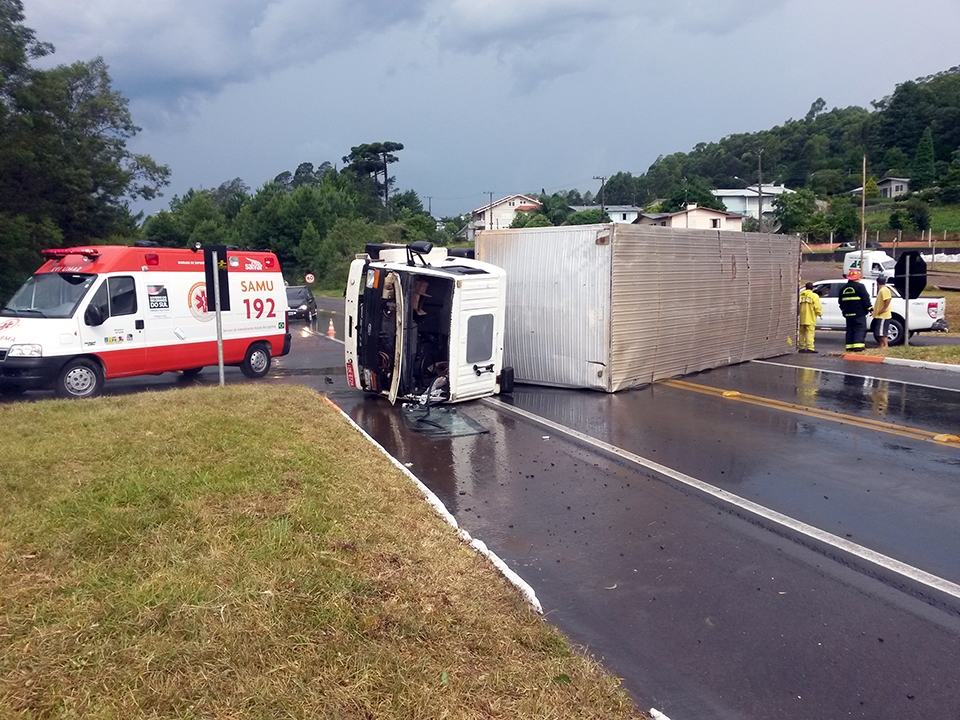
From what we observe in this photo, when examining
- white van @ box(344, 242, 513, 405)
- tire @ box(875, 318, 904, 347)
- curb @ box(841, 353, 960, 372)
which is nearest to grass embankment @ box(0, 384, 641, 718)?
white van @ box(344, 242, 513, 405)

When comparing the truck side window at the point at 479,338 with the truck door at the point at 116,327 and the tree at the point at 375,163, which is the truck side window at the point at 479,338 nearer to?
the truck door at the point at 116,327

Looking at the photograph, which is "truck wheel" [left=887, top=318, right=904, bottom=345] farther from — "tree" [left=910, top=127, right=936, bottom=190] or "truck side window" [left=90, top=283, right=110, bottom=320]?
"tree" [left=910, top=127, right=936, bottom=190]

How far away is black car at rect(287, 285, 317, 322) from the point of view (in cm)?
3316

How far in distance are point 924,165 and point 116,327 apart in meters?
93.2

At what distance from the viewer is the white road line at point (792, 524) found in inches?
226

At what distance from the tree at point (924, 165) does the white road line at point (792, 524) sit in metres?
88.4

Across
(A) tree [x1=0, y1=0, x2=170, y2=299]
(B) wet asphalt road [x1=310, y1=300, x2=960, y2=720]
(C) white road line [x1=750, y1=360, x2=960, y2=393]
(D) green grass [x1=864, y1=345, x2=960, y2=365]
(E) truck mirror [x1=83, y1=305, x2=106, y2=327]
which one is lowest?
(B) wet asphalt road [x1=310, y1=300, x2=960, y2=720]

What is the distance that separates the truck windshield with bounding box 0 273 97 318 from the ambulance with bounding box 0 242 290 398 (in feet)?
0.05

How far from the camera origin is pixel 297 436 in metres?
8.64

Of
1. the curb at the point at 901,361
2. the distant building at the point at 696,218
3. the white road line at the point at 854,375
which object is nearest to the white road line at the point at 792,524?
the white road line at the point at 854,375

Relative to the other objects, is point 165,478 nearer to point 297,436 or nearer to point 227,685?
point 297,436

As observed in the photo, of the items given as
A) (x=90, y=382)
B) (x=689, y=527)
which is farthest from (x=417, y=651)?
(x=90, y=382)

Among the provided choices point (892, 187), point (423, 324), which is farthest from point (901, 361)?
point (892, 187)

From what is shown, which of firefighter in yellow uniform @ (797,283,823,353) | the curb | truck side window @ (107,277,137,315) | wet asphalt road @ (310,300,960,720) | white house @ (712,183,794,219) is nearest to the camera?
wet asphalt road @ (310,300,960,720)
